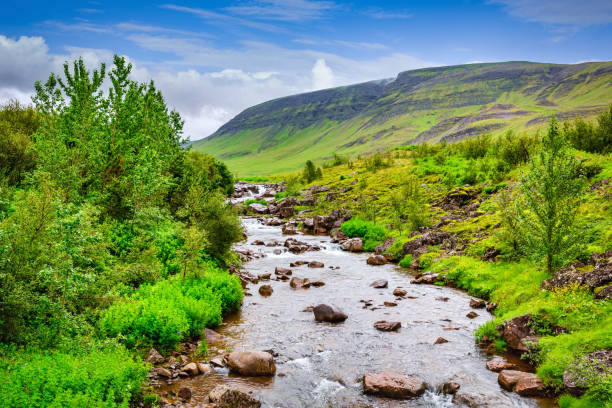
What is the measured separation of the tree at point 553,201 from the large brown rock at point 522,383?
875cm

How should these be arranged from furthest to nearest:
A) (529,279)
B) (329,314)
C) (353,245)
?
(353,245)
(529,279)
(329,314)

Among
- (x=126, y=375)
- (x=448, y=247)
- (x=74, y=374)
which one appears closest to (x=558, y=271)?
(x=448, y=247)

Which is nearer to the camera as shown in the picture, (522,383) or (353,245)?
(522,383)

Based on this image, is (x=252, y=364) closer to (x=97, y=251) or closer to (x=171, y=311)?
(x=171, y=311)

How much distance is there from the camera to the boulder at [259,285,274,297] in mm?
26031

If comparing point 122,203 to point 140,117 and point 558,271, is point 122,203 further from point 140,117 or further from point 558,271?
point 558,271

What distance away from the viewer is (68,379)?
9.91 m

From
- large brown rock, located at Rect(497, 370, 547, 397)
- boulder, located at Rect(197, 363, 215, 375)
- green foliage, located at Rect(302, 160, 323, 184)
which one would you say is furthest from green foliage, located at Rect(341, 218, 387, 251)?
green foliage, located at Rect(302, 160, 323, 184)

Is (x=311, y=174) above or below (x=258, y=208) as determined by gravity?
above

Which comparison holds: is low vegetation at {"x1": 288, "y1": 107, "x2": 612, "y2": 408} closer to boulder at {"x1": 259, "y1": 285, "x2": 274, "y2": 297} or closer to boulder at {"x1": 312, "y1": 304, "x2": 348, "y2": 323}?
boulder at {"x1": 312, "y1": 304, "x2": 348, "y2": 323}

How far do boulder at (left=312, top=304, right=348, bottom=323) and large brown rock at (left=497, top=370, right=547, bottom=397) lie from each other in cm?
900

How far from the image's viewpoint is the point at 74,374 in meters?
10.2

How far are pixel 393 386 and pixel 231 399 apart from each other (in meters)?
6.20

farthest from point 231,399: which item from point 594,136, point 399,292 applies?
point 594,136
